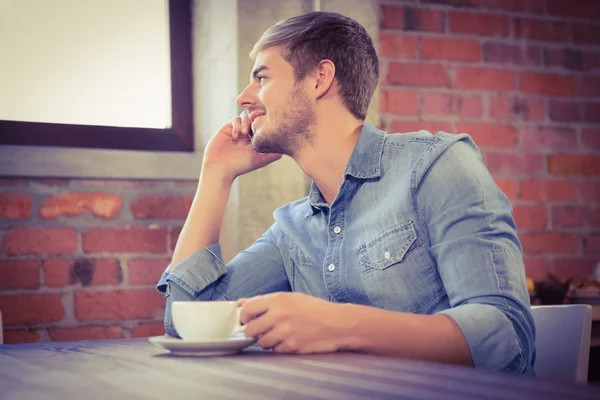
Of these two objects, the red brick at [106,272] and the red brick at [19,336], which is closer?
the red brick at [19,336]

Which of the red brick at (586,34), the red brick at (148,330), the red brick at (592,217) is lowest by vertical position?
the red brick at (148,330)

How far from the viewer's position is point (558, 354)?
1.37m

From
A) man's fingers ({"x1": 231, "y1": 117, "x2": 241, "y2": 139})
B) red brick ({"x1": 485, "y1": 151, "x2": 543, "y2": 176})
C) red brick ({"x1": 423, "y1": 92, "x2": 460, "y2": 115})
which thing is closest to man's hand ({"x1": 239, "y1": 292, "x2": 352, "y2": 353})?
man's fingers ({"x1": 231, "y1": 117, "x2": 241, "y2": 139})

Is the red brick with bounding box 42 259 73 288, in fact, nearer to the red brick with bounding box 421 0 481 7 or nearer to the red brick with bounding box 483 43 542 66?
the red brick with bounding box 421 0 481 7

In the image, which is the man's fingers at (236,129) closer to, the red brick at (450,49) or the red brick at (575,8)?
the red brick at (450,49)

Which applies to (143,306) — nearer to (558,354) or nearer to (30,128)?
(30,128)

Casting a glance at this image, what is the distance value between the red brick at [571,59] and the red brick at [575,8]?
130 millimetres

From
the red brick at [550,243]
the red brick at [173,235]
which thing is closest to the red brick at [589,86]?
the red brick at [550,243]

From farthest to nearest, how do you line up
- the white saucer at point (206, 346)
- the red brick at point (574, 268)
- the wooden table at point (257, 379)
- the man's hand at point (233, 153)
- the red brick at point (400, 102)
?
the red brick at point (574, 268)
the red brick at point (400, 102)
the man's hand at point (233, 153)
the white saucer at point (206, 346)
the wooden table at point (257, 379)

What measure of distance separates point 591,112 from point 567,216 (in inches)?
15.1

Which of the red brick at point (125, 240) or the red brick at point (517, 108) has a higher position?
the red brick at point (517, 108)

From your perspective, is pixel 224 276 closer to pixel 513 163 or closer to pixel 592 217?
pixel 513 163

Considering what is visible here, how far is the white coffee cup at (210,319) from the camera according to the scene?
108 cm

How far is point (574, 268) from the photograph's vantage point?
2.73m
